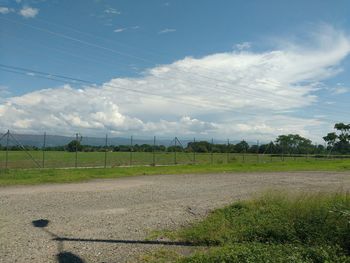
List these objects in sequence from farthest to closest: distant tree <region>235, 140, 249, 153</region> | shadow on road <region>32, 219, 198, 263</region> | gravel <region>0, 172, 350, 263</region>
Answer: distant tree <region>235, 140, 249, 153</region>
gravel <region>0, 172, 350, 263</region>
shadow on road <region>32, 219, 198, 263</region>

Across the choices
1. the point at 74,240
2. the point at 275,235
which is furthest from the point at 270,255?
the point at 74,240

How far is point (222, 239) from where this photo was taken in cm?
810

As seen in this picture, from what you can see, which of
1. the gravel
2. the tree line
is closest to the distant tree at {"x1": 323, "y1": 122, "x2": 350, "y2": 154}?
the tree line

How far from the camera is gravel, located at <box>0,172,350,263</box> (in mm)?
7500

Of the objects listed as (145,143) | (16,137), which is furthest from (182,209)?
(145,143)

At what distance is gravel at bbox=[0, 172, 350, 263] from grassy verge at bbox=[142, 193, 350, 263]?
2.74 feet

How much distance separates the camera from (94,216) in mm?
10820

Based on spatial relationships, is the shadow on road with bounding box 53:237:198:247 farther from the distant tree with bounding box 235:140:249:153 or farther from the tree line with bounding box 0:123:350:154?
the distant tree with bounding box 235:140:249:153

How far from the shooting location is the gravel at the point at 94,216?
7500mm

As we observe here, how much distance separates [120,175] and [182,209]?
1212 centimetres

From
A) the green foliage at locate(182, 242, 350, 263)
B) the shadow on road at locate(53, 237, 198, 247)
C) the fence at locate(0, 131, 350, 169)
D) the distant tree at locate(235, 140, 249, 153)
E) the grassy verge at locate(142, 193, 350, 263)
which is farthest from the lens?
the distant tree at locate(235, 140, 249, 153)

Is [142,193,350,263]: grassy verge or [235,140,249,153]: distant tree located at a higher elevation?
[235,140,249,153]: distant tree

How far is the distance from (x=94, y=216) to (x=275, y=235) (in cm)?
493

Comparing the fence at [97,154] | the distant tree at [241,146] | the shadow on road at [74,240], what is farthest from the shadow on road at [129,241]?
the distant tree at [241,146]
